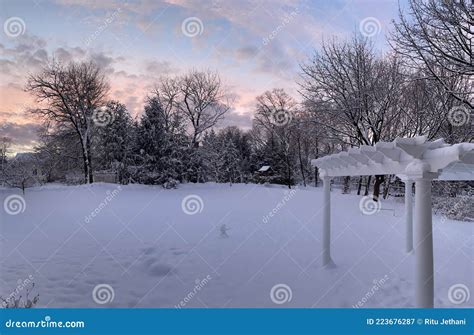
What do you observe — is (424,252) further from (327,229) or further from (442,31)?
(442,31)

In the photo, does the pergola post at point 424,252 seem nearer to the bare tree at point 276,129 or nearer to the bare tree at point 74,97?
the bare tree at point 74,97

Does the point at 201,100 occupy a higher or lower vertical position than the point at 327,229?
higher

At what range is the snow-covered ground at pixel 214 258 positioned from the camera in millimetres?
4605

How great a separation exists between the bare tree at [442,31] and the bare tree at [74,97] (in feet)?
47.3

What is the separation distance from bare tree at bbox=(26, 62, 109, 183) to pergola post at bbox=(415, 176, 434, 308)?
16.5 meters

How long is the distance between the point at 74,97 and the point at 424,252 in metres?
19.5

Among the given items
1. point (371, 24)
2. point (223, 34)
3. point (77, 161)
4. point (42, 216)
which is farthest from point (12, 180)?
point (371, 24)

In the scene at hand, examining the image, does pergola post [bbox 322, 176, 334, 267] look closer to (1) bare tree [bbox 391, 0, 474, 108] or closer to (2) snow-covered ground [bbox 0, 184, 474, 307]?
(2) snow-covered ground [bbox 0, 184, 474, 307]

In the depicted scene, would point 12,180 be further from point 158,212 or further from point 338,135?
point 338,135

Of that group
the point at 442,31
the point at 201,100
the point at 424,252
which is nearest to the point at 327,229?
the point at 424,252

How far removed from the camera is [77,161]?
21.0 m

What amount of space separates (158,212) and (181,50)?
6.35 metres

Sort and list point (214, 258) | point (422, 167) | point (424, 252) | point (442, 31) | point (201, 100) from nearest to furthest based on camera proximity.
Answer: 1. point (422, 167)
2. point (424, 252)
3. point (214, 258)
4. point (442, 31)
5. point (201, 100)

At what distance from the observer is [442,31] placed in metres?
7.41
